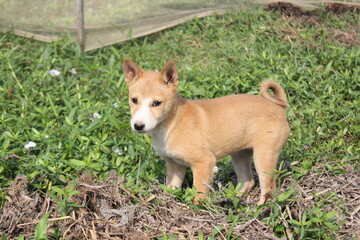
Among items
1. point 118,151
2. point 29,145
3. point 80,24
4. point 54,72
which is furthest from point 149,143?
point 80,24

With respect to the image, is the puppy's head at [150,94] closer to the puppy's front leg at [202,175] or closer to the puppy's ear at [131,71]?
the puppy's ear at [131,71]

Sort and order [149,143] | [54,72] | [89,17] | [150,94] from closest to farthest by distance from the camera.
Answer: [150,94] < [149,143] < [54,72] < [89,17]

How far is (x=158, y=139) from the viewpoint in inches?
199

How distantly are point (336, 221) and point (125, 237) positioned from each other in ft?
5.94

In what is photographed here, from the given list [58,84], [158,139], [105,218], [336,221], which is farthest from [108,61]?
[336,221]

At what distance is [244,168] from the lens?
562 cm

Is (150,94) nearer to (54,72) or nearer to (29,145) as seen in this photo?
(29,145)

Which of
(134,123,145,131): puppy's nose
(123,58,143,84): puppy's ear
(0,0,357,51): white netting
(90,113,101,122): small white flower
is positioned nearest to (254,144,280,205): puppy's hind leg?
(134,123,145,131): puppy's nose

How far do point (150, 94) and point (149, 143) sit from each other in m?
1.10

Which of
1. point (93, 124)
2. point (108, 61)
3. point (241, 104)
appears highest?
point (241, 104)

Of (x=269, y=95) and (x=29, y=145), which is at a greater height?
(x=269, y=95)

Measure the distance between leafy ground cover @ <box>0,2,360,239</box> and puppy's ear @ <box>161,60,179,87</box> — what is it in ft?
3.26

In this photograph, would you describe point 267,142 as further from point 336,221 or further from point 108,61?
point 108,61

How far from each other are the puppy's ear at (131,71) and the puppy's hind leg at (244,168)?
1.49m
